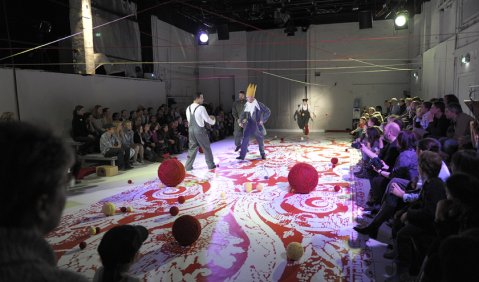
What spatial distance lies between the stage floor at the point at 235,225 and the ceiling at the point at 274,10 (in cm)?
662

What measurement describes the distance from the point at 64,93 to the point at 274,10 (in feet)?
25.1

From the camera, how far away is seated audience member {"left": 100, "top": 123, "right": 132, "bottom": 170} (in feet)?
24.4

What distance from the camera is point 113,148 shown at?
7.49 metres

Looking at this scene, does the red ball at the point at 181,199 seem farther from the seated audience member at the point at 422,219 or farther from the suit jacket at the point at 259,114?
the suit jacket at the point at 259,114

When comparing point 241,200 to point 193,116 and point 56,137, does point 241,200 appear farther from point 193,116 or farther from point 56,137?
point 56,137

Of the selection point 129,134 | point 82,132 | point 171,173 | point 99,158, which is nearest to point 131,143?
point 129,134

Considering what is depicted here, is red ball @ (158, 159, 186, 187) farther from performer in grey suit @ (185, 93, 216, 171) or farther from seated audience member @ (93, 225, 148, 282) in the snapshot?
seated audience member @ (93, 225, 148, 282)

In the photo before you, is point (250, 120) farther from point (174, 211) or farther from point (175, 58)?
point (175, 58)

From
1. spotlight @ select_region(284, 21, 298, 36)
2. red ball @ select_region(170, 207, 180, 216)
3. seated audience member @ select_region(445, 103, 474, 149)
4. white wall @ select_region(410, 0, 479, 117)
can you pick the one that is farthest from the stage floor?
spotlight @ select_region(284, 21, 298, 36)

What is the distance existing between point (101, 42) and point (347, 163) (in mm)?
6954

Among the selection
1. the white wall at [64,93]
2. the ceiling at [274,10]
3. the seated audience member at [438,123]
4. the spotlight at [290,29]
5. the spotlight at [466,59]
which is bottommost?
the seated audience member at [438,123]

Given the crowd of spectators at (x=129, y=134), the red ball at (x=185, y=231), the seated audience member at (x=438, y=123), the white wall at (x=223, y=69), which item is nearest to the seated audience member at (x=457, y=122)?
the seated audience member at (x=438, y=123)

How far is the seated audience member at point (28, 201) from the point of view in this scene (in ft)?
2.22

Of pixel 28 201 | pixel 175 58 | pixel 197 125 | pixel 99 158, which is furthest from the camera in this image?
pixel 175 58
